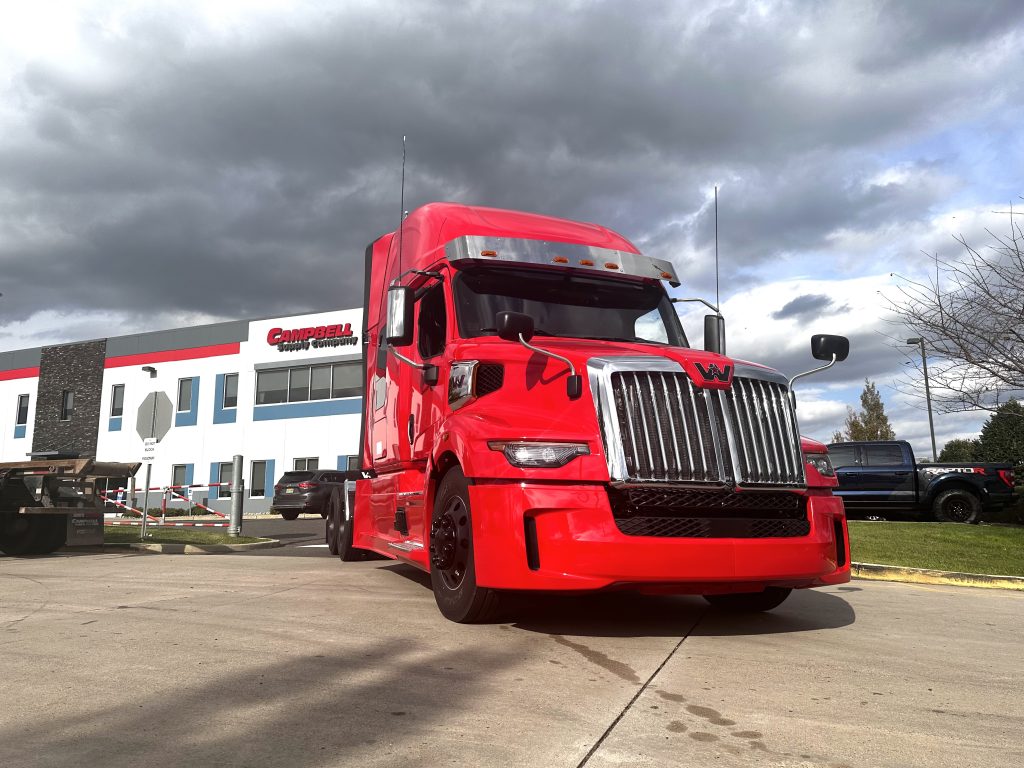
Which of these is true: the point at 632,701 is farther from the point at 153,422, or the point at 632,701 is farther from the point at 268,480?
the point at 268,480

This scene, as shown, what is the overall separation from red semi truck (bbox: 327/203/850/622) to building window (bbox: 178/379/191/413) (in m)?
33.6

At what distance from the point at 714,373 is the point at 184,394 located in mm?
36099

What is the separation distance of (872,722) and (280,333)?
33.6m

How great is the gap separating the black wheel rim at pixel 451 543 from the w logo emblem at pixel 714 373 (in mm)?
1671

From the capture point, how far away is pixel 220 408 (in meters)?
36.3

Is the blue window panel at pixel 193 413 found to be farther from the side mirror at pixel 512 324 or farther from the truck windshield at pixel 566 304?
the side mirror at pixel 512 324

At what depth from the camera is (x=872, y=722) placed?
3262mm

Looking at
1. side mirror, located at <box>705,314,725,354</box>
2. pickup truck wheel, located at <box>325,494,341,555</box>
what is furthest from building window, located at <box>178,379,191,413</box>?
side mirror, located at <box>705,314,725,354</box>

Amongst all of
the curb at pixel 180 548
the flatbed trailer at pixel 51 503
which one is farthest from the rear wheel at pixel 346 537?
the curb at pixel 180 548

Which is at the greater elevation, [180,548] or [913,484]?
[913,484]

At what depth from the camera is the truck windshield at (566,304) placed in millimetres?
6039

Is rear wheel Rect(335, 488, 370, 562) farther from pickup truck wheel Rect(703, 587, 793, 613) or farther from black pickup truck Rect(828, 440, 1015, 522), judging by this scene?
black pickup truck Rect(828, 440, 1015, 522)

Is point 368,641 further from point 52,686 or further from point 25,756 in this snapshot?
point 25,756

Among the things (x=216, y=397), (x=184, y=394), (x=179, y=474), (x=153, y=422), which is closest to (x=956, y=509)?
(x=153, y=422)
